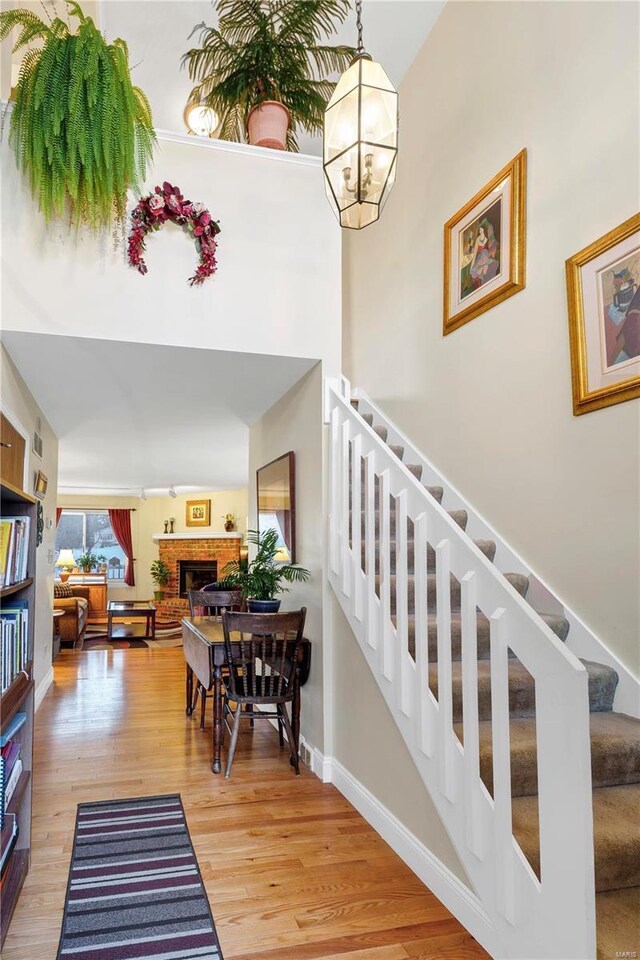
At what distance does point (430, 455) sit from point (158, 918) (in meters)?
3.03

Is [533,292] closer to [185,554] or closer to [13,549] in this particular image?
[13,549]

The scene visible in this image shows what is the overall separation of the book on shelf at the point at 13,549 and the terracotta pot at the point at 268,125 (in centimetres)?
248

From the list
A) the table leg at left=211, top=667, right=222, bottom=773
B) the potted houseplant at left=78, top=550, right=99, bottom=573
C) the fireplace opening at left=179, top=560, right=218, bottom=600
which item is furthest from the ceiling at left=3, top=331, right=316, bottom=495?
the potted houseplant at left=78, top=550, right=99, bottom=573

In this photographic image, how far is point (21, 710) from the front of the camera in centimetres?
242

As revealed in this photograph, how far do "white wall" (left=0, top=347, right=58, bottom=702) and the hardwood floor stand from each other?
747mm

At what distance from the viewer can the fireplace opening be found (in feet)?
38.6

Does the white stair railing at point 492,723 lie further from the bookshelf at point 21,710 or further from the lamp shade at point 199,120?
the lamp shade at point 199,120

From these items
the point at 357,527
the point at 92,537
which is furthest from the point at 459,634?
the point at 92,537

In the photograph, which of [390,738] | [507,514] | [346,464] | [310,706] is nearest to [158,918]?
[390,738]

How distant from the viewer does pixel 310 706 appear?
145 inches

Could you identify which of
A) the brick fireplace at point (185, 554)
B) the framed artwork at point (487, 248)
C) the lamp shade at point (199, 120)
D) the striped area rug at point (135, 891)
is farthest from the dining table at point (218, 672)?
the brick fireplace at point (185, 554)

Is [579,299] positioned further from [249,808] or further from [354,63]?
[249,808]

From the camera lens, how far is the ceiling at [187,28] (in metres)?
4.54

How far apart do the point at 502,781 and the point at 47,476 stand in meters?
4.86
